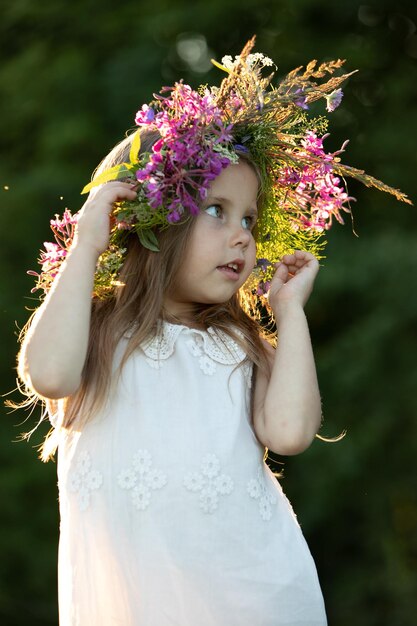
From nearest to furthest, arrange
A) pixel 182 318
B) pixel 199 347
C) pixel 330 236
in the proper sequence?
pixel 199 347, pixel 182 318, pixel 330 236

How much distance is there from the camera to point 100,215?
8.32ft

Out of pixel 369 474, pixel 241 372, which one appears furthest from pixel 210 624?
pixel 369 474

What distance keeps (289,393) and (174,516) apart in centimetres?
39

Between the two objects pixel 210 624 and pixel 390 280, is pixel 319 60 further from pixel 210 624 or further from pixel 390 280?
pixel 210 624

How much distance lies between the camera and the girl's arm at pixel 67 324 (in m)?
2.40

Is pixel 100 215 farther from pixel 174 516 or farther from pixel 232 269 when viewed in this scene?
pixel 174 516

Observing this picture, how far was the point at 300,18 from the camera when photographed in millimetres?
5738

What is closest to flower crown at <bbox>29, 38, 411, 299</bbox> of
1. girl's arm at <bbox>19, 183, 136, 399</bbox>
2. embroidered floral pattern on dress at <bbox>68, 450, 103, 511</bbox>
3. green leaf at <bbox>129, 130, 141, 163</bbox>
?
green leaf at <bbox>129, 130, 141, 163</bbox>

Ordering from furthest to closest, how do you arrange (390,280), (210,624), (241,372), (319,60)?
(319,60), (390,280), (241,372), (210,624)

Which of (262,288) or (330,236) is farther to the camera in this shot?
(330,236)

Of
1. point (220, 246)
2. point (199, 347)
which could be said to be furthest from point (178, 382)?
point (220, 246)

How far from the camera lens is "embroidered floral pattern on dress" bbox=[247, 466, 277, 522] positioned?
257 centimetres

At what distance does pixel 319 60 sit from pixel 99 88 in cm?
112

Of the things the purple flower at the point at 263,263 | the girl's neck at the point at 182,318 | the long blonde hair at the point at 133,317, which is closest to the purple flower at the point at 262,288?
the purple flower at the point at 263,263
